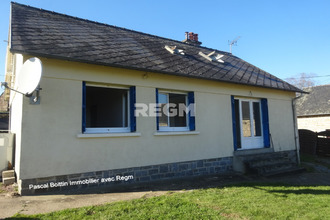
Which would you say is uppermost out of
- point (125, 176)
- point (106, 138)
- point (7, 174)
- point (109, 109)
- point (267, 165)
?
point (109, 109)

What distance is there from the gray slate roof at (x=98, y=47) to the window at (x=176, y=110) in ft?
2.79

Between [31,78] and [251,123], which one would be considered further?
[251,123]

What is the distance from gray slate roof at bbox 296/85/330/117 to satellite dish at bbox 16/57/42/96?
19632 millimetres

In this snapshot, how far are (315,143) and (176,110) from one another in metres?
10.2

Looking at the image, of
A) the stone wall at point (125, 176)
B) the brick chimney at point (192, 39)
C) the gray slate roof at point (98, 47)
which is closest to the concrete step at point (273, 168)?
the stone wall at point (125, 176)

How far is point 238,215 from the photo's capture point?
4219 mm

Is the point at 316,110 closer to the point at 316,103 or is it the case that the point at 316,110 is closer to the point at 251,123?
the point at 316,103

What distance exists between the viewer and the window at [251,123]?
9.63 meters

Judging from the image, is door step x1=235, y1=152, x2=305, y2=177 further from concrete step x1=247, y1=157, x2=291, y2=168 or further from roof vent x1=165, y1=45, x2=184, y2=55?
roof vent x1=165, y1=45, x2=184, y2=55

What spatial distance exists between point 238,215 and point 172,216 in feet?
3.88

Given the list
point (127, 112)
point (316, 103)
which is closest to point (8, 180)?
point (127, 112)

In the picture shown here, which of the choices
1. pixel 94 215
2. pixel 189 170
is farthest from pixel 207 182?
pixel 94 215

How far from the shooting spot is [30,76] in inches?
199

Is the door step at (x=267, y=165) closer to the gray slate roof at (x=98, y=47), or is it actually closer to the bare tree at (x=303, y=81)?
the gray slate roof at (x=98, y=47)
